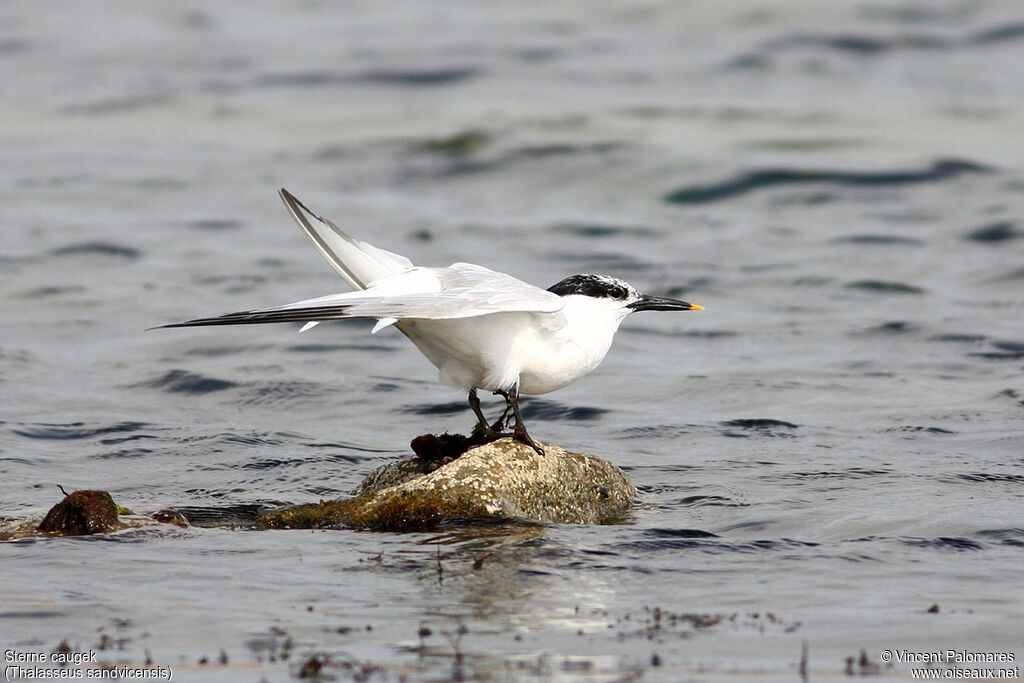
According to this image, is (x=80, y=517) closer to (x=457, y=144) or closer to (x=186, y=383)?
(x=186, y=383)

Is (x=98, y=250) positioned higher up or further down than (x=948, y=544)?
higher up

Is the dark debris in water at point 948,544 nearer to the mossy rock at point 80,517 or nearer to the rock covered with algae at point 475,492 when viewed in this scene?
the rock covered with algae at point 475,492

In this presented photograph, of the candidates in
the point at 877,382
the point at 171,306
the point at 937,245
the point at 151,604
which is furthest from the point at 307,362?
the point at 937,245

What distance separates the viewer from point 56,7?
3086 cm

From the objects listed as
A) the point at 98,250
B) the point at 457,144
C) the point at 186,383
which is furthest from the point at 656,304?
the point at 457,144

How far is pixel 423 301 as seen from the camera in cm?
608

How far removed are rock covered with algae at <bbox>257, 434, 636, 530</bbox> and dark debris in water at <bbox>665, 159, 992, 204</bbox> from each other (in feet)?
36.9

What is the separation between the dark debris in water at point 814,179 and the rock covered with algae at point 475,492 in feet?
36.9

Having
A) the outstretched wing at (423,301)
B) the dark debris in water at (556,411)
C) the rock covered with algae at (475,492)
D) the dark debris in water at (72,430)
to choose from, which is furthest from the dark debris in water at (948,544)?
the dark debris in water at (72,430)

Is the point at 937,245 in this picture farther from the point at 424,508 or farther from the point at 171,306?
the point at 424,508

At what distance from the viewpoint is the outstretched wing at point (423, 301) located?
18.4ft

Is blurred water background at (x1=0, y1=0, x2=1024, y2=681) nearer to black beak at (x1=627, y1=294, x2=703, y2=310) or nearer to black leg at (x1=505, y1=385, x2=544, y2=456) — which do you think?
black leg at (x1=505, y1=385, x2=544, y2=456)

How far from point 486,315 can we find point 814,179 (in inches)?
494

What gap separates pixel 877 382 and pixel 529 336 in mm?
4864
